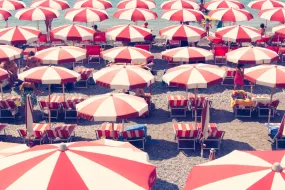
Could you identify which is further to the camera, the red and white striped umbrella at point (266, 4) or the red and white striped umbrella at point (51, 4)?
the red and white striped umbrella at point (266, 4)

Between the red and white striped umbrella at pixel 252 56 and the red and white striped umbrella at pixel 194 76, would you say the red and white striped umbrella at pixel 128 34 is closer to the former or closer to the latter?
the red and white striped umbrella at pixel 252 56

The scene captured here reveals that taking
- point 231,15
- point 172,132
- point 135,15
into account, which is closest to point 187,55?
point 172,132

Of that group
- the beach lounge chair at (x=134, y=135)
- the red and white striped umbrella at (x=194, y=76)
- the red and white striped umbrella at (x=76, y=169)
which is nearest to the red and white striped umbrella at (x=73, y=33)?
the red and white striped umbrella at (x=194, y=76)

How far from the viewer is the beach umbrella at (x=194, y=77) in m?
12.8

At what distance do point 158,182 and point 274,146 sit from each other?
3743mm

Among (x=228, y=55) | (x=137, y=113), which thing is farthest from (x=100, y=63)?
(x=137, y=113)

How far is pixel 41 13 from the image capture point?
21.0 m

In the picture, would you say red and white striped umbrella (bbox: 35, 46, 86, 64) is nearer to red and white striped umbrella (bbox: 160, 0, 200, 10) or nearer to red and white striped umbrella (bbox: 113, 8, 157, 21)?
red and white striped umbrella (bbox: 113, 8, 157, 21)

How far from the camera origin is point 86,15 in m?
20.9

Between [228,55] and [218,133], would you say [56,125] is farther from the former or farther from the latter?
[228,55]

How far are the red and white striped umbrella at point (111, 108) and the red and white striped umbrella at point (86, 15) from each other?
33.0ft

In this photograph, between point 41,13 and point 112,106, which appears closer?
point 112,106

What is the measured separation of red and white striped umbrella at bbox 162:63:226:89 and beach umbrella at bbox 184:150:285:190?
4981mm

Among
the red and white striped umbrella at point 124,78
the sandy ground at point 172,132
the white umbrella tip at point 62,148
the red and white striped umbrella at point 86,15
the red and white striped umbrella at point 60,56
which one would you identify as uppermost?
the red and white striped umbrella at point 86,15
